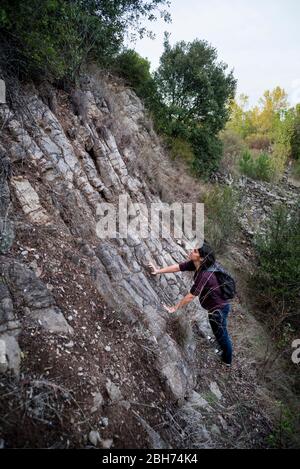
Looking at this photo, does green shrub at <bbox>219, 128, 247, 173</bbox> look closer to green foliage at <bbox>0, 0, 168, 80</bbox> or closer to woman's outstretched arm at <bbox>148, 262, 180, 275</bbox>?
green foliage at <bbox>0, 0, 168, 80</bbox>

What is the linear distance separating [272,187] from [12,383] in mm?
12807

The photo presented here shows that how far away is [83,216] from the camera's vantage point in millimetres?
3867

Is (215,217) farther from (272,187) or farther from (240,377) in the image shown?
(272,187)

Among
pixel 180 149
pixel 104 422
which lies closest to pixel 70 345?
pixel 104 422

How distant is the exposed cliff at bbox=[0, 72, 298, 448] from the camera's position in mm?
2096

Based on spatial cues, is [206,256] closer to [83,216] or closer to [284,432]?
[83,216]

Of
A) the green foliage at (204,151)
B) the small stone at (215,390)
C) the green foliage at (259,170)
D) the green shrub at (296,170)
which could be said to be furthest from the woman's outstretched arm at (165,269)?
the green shrub at (296,170)

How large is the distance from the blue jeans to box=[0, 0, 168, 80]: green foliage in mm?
4409

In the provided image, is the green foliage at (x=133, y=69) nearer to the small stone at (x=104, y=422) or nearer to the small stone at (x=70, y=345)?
the small stone at (x=70, y=345)

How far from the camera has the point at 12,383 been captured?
197 centimetres

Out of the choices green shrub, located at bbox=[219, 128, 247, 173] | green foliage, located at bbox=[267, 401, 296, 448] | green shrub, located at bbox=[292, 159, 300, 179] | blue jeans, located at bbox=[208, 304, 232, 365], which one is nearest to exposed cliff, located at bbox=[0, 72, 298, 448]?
green foliage, located at bbox=[267, 401, 296, 448]

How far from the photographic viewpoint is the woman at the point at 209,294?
3465 mm

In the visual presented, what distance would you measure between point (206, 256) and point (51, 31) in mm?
4253
